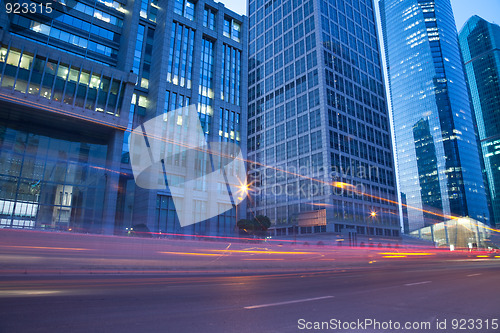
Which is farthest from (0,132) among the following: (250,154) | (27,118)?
(250,154)

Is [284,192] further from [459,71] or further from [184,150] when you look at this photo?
[459,71]

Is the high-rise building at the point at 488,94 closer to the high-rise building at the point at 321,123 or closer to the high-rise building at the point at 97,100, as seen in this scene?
the high-rise building at the point at 321,123

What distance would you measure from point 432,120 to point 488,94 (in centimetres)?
5416

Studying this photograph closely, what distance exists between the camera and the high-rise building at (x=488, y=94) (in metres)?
177

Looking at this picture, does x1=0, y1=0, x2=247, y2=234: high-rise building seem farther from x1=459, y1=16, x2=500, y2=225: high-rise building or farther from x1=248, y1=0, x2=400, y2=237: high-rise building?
x1=459, y1=16, x2=500, y2=225: high-rise building

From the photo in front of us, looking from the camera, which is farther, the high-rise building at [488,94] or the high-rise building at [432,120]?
the high-rise building at [488,94]

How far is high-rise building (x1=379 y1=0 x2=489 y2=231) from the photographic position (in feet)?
494

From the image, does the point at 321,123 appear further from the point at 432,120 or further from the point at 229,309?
the point at 432,120

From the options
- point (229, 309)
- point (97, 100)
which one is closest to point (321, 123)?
point (97, 100)

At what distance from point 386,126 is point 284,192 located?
131 feet

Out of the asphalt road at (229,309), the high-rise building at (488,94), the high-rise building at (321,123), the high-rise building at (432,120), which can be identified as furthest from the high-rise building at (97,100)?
the high-rise building at (488,94)

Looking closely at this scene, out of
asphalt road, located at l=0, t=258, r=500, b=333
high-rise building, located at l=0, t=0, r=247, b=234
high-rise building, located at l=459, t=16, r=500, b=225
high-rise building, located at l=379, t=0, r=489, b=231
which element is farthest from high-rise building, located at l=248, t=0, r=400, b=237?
high-rise building, located at l=459, t=16, r=500, b=225

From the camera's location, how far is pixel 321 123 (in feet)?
255

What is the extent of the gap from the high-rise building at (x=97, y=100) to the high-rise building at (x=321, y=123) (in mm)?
24374
